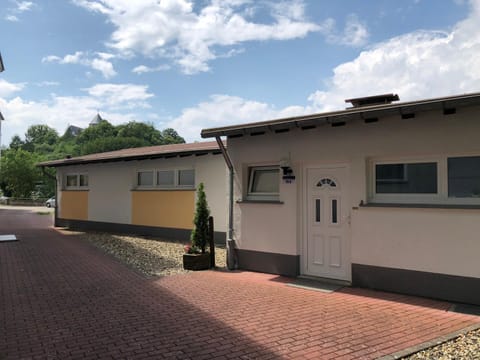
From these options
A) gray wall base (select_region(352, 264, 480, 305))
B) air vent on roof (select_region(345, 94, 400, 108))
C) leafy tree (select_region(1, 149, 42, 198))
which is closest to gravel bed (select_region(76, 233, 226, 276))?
gray wall base (select_region(352, 264, 480, 305))

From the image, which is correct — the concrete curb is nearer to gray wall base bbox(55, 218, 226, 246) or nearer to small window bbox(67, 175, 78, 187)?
gray wall base bbox(55, 218, 226, 246)

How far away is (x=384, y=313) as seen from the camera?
5363 mm

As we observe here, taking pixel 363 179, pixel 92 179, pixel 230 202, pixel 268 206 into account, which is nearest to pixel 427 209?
pixel 363 179

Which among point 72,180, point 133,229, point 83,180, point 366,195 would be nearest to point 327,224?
point 366,195

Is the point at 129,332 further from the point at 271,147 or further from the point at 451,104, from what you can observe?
the point at 451,104

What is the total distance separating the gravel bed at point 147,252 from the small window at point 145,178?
7.28 ft

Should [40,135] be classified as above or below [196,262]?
above

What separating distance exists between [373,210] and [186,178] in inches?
329

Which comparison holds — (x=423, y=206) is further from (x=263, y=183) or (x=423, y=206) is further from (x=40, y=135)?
(x=40, y=135)

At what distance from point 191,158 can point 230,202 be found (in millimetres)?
5043

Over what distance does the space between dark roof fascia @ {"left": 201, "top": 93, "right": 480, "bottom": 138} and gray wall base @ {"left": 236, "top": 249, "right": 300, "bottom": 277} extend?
2605 mm

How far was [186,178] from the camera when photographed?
13672 mm

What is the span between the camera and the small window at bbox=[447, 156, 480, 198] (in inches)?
222

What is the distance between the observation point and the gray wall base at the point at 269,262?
759 cm
